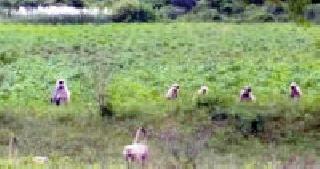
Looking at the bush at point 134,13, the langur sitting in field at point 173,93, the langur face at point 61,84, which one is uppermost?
the bush at point 134,13

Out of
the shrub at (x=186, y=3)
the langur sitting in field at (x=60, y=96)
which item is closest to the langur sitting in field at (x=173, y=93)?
the langur sitting in field at (x=60, y=96)

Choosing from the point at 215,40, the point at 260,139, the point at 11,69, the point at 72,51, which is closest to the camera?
the point at 260,139

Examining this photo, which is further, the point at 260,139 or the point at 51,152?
the point at 260,139

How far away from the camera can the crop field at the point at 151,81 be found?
11422 millimetres

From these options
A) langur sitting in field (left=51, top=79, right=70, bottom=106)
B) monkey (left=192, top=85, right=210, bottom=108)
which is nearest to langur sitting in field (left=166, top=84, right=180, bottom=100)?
monkey (left=192, top=85, right=210, bottom=108)

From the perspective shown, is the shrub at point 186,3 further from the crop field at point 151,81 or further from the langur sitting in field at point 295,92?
the langur sitting in field at point 295,92

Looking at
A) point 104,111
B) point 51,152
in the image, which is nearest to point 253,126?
point 104,111

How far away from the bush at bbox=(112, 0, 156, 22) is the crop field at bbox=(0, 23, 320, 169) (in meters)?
1.94

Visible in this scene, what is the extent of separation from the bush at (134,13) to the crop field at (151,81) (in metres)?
1.94

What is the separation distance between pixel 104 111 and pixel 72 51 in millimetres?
7258

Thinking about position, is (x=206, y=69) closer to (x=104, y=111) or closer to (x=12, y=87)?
(x=12, y=87)

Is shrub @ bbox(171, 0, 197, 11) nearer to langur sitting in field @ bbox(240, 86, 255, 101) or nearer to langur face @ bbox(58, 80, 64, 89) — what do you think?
langur face @ bbox(58, 80, 64, 89)

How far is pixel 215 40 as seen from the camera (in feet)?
72.5

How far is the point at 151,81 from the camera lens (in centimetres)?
1697
